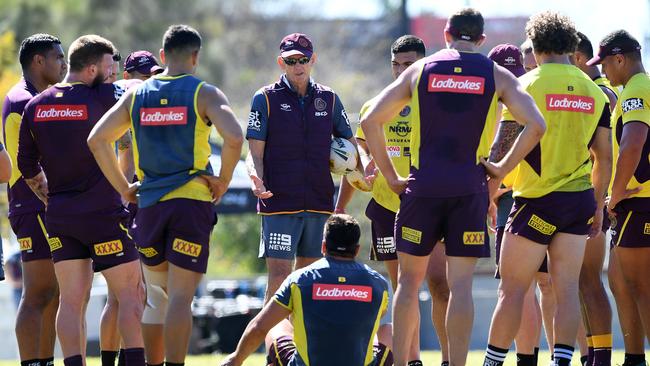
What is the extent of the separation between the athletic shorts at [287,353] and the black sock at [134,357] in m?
0.90

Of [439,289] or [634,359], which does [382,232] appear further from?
[634,359]

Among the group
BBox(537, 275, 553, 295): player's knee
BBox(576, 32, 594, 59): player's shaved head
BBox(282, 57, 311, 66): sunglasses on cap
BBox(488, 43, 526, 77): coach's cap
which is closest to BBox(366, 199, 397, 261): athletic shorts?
BBox(537, 275, 553, 295): player's knee

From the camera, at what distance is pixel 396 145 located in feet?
33.4

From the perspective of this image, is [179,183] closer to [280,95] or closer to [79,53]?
[79,53]

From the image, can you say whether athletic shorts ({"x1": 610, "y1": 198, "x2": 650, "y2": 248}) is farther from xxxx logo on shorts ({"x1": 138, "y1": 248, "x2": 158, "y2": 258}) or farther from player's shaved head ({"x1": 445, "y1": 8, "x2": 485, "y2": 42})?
xxxx logo on shorts ({"x1": 138, "y1": 248, "x2": 158, "y2": 258})

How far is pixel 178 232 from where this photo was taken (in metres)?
8.52

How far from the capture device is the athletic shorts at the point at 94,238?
8953mm

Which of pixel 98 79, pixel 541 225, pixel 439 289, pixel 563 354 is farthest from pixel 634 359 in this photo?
pixel 98 79

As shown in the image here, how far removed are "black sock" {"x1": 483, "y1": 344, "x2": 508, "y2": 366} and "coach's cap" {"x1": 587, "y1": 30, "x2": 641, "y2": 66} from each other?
2.54 metres

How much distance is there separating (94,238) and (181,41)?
151 cm

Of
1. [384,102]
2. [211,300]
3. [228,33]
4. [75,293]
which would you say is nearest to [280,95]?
[384,102]

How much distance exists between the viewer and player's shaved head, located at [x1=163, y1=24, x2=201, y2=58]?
8.54 m

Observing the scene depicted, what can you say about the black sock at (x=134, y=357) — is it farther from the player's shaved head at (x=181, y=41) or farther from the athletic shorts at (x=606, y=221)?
the athletic shorts at (x=606, y=221)

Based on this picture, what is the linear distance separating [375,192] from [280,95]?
1079mm
